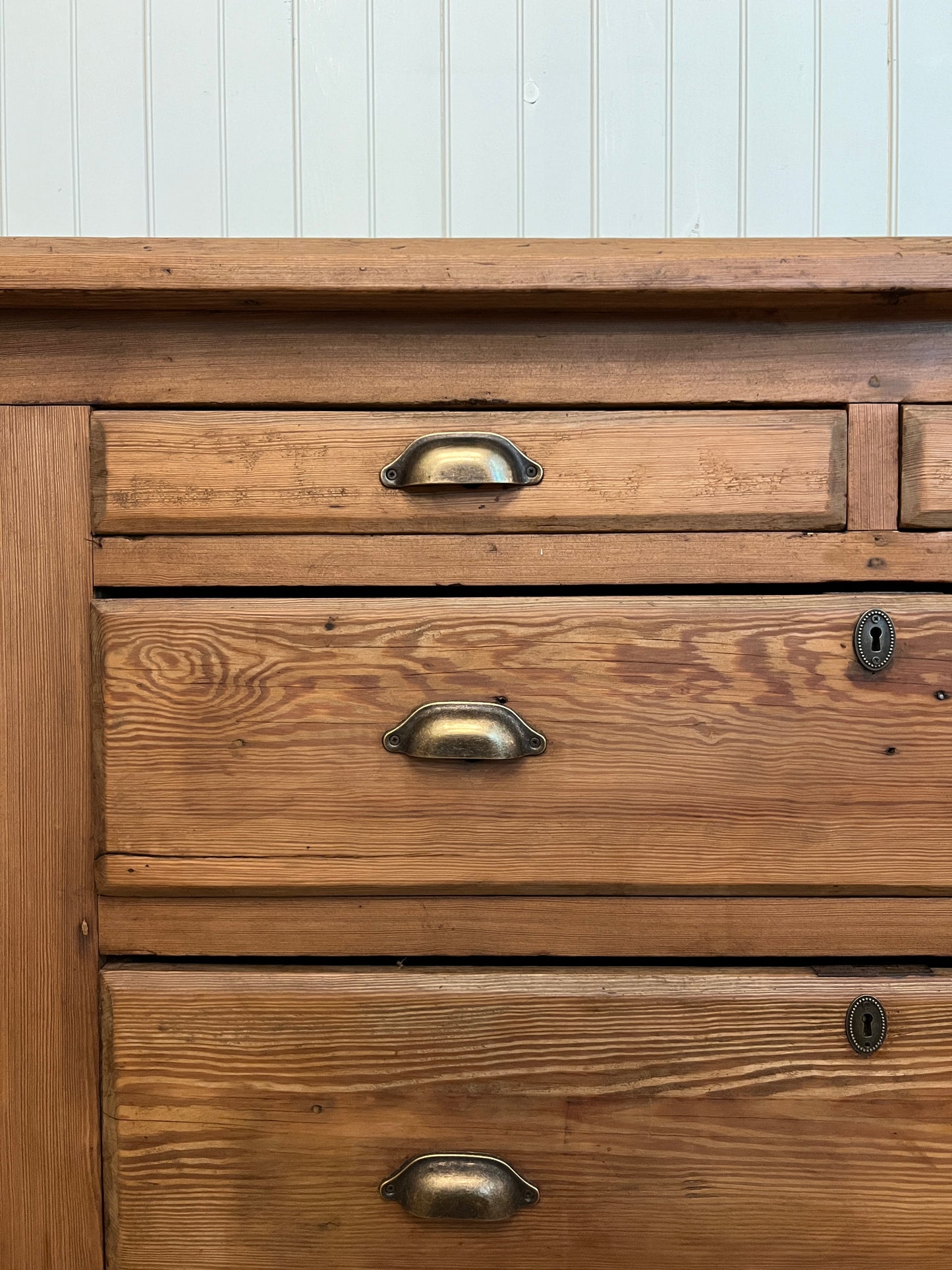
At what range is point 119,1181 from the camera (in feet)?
1.87

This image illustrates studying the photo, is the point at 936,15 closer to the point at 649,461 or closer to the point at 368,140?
the point at 368,140

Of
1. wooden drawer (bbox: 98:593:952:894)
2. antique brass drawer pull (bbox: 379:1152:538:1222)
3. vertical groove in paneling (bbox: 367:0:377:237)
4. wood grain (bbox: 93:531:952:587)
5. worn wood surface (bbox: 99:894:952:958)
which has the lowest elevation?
antique brass drawer pull (bbox: 379:1152:538:1222)

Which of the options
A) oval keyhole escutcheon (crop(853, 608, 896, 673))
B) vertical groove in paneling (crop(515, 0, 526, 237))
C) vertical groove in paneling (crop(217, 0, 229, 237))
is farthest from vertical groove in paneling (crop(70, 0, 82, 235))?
oval keyhole escutcheon (crop(853, 608, 896, 673))

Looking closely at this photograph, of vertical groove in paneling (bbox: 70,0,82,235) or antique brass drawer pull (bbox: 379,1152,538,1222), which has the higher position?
vertical groove in paneling (bbox: 70,0,82,235)

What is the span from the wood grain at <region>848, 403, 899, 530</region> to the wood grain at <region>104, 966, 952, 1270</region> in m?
0.32

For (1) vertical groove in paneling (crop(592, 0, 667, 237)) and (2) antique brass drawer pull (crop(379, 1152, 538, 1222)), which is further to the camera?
(1) vertical groove in paneling (crop(592, 0, 667, 237))

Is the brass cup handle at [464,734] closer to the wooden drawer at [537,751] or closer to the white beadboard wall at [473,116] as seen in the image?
the wooden drawer at [537,751]

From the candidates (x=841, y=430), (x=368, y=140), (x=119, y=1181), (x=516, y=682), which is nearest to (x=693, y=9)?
(x=368, y=140)

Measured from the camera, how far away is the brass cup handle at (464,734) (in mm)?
552

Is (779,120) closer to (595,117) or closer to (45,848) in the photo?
(595,117)

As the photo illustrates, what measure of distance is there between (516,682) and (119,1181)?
429 mm

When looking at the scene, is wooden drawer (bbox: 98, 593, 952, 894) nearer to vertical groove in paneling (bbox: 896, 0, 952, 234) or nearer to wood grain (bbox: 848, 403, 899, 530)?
wood grain (bbox: 848, 403, 899, 530)

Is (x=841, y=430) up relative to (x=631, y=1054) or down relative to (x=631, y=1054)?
up

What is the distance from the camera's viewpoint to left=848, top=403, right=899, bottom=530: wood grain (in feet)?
1.87
